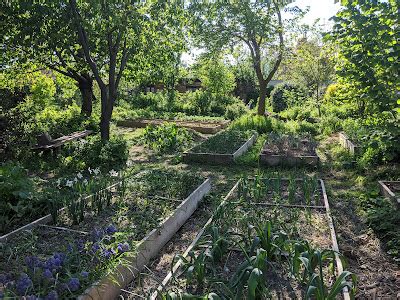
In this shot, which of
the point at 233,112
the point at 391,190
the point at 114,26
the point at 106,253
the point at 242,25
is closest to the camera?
the point at 106,253

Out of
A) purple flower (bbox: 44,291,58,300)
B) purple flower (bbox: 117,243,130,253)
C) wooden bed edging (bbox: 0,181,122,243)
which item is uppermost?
purple flower (bbox: 44,291,58,300)

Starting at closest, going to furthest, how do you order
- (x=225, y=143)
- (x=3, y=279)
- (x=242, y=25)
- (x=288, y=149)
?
(x=3, y=279), (x=288, y=149), (x=225, y=143), (x=242, y=25)

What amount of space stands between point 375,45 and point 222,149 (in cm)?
485

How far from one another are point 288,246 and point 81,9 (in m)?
7.60

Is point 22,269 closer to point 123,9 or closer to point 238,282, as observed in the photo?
point 238,282

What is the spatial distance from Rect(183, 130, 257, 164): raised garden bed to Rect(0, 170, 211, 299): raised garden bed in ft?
9.29

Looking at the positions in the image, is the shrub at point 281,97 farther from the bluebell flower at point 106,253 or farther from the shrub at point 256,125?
the bluebell flower at point 106,253

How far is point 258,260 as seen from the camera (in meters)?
2.77

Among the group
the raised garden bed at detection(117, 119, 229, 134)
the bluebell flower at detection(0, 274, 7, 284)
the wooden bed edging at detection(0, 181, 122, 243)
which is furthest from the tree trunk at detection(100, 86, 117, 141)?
the bluebell flower at detection(0, 274, 7, 284)

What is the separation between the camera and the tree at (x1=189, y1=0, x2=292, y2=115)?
12422 millimetres

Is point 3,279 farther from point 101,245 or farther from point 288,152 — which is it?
point 288,152

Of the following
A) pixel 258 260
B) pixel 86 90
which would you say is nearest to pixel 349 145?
pixel 258 260

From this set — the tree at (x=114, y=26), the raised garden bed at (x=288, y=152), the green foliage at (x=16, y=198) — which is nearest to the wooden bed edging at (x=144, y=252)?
the green foliage at (x=16, y=198)

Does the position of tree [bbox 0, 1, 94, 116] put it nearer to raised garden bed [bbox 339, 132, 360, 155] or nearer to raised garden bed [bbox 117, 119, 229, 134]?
raised garden bed [bbox 117, 119, 229, 134]
